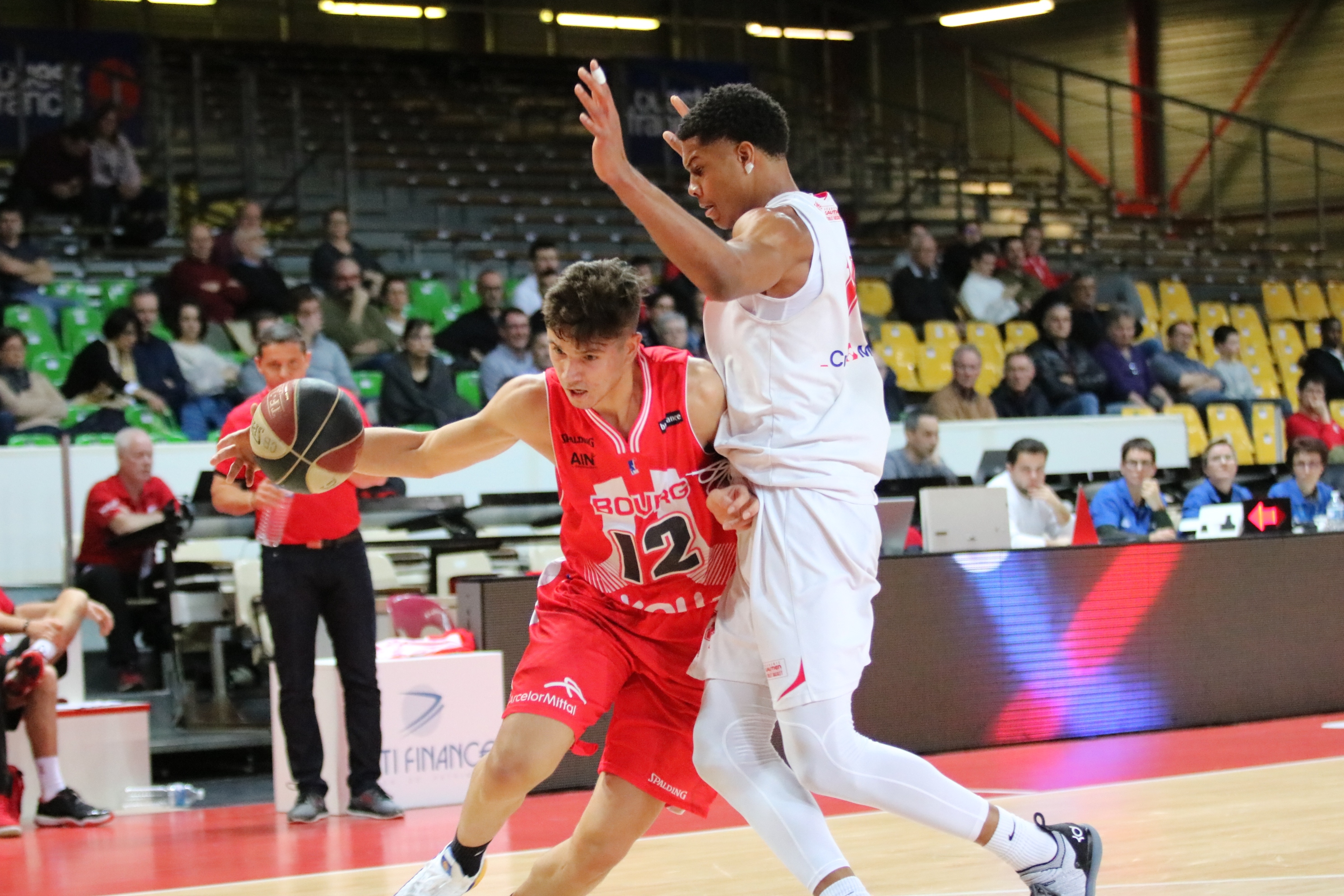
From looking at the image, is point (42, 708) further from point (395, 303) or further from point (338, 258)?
point (338, 258)

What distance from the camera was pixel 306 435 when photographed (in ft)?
10.4

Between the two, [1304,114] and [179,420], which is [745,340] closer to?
[179,420]

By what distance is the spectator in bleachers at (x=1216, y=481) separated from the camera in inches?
338

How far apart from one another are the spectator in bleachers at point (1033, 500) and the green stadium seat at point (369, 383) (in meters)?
3.89

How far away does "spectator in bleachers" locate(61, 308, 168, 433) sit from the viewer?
8.80 metres

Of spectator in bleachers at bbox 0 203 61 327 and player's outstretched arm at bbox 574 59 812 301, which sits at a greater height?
spectator in bleachers at bbox 0 203 61 327

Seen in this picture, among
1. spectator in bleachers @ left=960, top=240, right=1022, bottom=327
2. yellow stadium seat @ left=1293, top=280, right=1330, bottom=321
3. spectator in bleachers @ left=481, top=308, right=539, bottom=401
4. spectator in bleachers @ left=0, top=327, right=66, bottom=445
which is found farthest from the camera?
yellow stadium seat @ left=1293, top=280, right=1330, bottom=321

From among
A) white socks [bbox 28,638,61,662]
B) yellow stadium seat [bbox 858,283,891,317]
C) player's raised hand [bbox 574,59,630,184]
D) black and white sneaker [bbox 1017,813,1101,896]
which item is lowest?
black and white sneaker [bbox 1017,813,1101,896]

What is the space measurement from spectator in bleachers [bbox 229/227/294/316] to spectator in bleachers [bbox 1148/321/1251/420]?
636 cm

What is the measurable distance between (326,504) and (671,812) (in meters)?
1.64

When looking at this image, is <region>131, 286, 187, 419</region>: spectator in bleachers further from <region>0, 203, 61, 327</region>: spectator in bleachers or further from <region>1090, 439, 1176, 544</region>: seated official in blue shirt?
<region>1090, 439, 1176, 544</region>: seated official in blue shirt

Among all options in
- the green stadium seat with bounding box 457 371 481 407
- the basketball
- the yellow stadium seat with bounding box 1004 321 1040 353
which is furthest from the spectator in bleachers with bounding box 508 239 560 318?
the basketball

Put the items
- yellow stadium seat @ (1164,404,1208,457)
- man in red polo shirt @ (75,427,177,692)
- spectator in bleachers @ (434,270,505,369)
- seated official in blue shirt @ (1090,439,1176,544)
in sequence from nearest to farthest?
man in red polo shirt @ (75,427,177,692) → seated official in blue shirt @ (1090,439,1176,544) → spectator in bleachers @ (434,270,505,369) → yellow stadium seat @ (1164,404,1208,457)

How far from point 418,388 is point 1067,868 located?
649 centimetres
